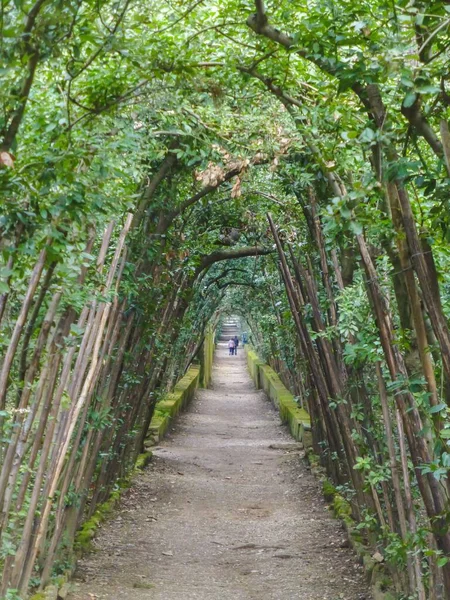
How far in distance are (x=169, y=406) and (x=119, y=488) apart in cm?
667

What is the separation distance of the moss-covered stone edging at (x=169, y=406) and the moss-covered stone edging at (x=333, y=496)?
188cm

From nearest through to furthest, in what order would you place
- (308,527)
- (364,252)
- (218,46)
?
(364,252)
(218,46)
(308,527)

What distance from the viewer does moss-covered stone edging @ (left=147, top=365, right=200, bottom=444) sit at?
14011 mm

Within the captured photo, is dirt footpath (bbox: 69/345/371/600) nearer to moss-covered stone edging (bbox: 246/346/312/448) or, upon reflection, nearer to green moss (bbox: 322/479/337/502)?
green moss (bbox: 322/479/337/502)

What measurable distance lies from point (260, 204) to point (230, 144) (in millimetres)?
3496

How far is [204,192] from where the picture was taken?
770cm

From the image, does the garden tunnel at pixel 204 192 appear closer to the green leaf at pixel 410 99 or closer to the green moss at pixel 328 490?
the green leaf at pixel 410 99

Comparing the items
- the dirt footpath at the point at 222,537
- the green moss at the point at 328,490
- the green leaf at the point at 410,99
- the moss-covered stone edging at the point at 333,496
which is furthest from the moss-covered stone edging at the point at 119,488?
the green leaf at the point at 410,99

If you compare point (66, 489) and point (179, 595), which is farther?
point (179, 595)

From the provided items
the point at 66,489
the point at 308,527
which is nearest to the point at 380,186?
the point at 66,489

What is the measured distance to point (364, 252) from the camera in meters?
3.76

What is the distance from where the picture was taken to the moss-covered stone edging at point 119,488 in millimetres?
5547

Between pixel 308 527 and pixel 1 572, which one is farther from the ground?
pixel 1 572

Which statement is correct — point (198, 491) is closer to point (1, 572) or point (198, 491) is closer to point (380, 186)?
point (1, 572)
